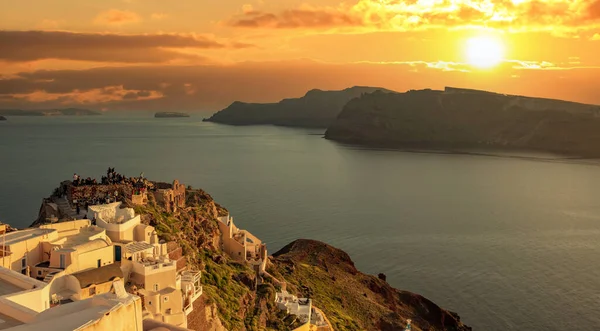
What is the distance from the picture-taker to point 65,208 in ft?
95.7

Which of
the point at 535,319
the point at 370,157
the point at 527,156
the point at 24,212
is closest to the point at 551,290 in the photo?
the point at 535,319

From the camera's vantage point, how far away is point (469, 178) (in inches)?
5002

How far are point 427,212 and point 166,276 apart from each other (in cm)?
7317

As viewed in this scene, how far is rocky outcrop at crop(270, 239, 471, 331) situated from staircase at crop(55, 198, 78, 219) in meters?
16.3

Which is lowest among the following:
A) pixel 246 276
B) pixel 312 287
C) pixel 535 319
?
pixel 535 319

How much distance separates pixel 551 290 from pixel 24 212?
6146 centimetres

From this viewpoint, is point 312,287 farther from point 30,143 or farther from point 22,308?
point 30,143

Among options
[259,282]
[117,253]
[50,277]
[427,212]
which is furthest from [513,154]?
[50,277]

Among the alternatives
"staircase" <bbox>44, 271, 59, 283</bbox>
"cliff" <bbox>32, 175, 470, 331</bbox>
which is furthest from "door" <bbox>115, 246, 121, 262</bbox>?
"cliff" <bbox>32, 175, 470, 331</bbox>

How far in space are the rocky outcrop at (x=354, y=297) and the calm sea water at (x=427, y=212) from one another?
10.6ft

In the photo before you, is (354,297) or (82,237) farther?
(354,297)

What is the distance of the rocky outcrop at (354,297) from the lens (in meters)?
42.9

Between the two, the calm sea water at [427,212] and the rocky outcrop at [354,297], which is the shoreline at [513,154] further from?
the rocky outcrop at [354,297]

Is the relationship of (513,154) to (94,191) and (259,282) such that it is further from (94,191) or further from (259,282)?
(94,191)
